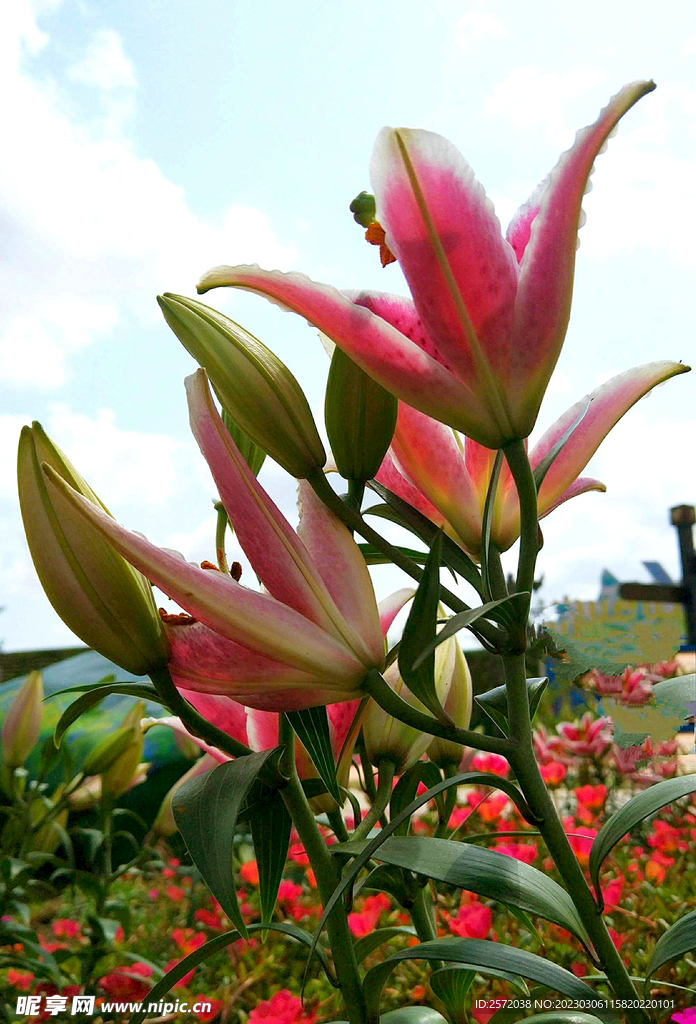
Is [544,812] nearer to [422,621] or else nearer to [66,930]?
[422,621]

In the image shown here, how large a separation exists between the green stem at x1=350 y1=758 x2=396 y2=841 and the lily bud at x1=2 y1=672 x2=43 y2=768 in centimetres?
63

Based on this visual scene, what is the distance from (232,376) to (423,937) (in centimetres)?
31

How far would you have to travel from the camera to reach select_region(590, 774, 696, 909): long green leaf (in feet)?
1.08

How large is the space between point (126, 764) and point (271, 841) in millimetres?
590

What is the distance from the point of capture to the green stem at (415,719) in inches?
11.4

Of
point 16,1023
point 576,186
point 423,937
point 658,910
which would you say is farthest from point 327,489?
point 658,910

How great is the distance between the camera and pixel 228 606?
0.28 m

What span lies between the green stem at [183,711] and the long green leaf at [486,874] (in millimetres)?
78

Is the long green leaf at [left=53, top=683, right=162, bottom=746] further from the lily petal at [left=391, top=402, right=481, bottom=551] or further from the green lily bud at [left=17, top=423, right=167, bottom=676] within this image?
the lily petal at [left=391, top=402, right=481, bottom=551]

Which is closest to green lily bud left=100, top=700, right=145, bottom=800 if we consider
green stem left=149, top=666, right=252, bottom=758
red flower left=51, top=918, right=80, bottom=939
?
red flower left=51, top=918, right=80, bottom=939

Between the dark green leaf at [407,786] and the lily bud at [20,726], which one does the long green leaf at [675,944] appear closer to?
the dark green leaf at [407,786]

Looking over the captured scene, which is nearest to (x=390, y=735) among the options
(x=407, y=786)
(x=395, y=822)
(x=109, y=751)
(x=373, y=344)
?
(x=407, y=786)

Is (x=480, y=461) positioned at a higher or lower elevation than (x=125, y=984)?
higher

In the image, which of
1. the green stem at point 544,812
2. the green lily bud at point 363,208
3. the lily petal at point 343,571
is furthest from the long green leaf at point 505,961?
the green lily bud at point 363,208
